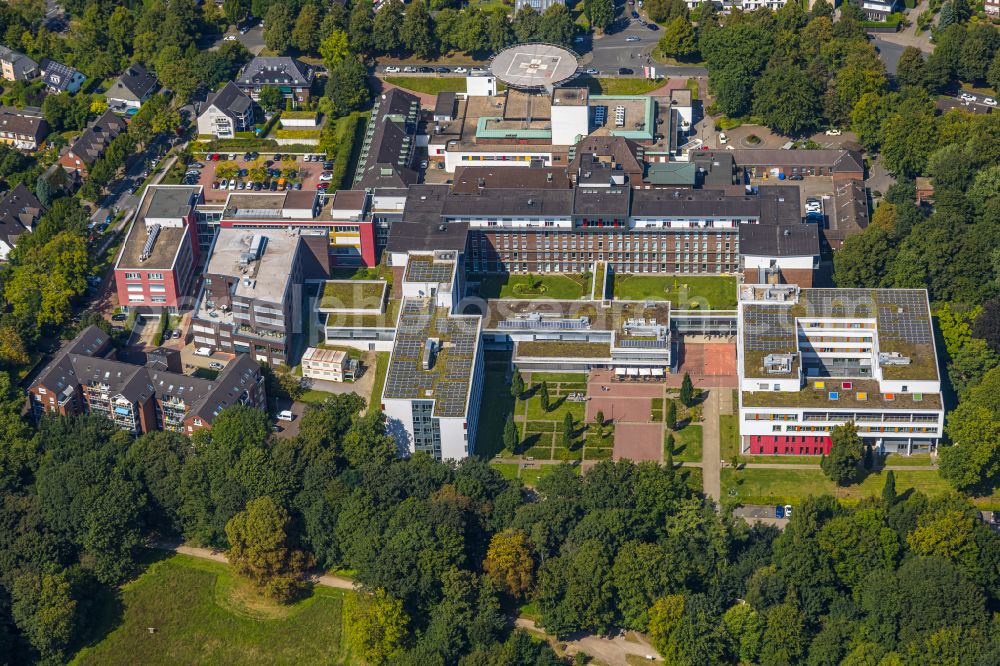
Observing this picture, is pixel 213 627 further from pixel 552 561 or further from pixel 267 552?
pixel 552 561

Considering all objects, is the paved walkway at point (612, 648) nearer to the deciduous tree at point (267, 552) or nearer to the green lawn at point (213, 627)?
the green lawn at point (213, 627)

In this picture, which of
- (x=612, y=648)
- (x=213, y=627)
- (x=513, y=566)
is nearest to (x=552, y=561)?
(x=513, y=566)

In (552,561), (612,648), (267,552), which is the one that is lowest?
(612,648)

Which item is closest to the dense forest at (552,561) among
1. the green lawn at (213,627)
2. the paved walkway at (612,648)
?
the paved walkway at (612,648)

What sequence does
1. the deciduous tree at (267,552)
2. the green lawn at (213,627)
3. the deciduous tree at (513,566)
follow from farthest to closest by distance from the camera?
1. the deciduous tree at (267,552)
2. the green lawn at (213,627)
3. the deciduous tree at (513,566)

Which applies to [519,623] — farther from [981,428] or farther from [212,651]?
[981,428]

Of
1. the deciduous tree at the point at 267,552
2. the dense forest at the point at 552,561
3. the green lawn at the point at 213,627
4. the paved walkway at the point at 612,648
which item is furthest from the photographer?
the deciduous tree at the point at 267,552
